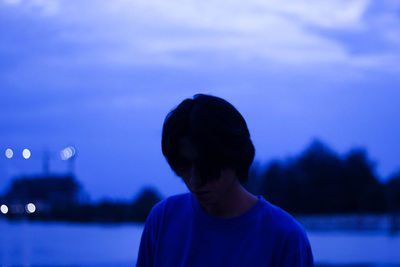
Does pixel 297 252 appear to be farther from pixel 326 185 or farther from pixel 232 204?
pixel 326 185

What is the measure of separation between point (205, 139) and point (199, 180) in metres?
0.11

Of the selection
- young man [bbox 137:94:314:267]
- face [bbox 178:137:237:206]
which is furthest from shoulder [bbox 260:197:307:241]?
face [bbox 178:137:237:206]

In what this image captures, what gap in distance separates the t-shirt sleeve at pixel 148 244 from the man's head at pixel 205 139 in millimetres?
264

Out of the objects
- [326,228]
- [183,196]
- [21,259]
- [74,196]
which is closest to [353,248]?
[74,196]

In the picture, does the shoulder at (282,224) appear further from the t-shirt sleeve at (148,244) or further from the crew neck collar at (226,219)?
the t-shirt sleeve at (148,244)

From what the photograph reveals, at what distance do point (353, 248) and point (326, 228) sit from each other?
49.6 feet

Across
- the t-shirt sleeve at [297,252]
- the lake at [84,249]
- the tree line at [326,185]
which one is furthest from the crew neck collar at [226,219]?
the tree line at [326,185]

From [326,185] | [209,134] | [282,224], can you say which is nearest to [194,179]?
[209,134]

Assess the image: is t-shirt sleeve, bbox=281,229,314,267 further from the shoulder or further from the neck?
the neck

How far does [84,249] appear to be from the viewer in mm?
18641

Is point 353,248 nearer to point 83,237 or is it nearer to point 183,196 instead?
point 83,237

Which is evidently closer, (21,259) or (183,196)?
(183,196)

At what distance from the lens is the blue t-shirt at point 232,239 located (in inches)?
62.5

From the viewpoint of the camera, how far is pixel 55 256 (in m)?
16.2
